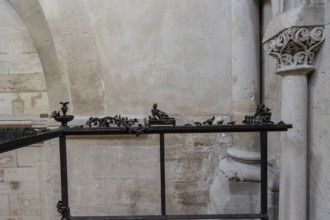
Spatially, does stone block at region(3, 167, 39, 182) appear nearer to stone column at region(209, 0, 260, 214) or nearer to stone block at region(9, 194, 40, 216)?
stone block at region(9, 194, 40, 216)

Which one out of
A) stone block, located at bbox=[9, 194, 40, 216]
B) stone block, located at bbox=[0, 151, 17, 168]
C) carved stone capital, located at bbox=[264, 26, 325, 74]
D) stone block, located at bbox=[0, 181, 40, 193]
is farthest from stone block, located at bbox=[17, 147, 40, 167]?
carved stone capital, located at bbox=[264, 26, 325, 74]

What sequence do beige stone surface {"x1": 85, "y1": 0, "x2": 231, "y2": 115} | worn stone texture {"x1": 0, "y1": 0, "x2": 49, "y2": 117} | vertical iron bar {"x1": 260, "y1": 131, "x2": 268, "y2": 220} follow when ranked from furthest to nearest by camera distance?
worn stone texture {"x1": 0, "y1": 0, "x2": 49, "y2": 117}, beige stone surface {"x1": 85, "y1": 0, "x2": 231, "y2": 115}, vertical iron bar {"x1": 260, "y1": 131, "x2": 268, "y2": 220}

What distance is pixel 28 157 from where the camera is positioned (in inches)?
84.7

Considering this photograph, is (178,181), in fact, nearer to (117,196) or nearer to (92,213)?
(117,196)

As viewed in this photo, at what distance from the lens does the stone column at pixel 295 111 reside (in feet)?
2.70

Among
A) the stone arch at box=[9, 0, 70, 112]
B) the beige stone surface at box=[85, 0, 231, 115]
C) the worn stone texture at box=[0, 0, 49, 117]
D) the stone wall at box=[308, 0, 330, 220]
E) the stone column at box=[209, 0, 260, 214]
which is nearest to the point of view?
the stone wall at box=[308, 0, 330, 220]

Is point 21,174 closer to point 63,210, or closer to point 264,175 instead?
point 63,210

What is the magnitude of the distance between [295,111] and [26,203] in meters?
2.33

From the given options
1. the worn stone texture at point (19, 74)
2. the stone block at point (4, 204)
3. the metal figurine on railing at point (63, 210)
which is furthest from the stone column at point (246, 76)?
the stone block at point (4, 204)

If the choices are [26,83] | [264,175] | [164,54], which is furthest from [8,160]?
[264,175]

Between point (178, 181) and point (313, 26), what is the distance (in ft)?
4.31

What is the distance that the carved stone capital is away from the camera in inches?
31.3

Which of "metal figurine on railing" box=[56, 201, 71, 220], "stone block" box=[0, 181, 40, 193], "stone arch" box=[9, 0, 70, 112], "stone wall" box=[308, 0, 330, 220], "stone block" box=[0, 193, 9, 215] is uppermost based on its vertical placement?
"stone arch" box=[9, 0, 70, 112]

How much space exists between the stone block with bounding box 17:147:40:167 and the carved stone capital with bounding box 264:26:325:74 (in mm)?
2137
